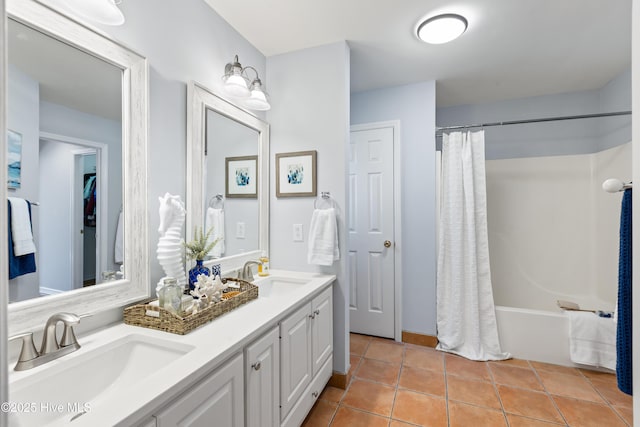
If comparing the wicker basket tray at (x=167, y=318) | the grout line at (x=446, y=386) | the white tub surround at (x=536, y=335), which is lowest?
the grout line at (x=446, y=386)

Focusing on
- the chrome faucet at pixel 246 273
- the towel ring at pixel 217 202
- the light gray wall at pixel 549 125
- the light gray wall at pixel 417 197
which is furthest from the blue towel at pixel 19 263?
the light gray wall at pixel 549 125

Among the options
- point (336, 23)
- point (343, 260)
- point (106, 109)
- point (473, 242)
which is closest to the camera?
point (106, 109)

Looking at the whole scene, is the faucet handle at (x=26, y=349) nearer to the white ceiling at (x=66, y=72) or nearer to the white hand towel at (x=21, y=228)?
the white hand towel at (x=21, y=228)

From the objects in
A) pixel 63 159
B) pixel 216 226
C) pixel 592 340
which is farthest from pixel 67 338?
pixel 592 340

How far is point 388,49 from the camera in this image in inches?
86.7

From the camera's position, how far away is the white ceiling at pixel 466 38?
1.75 m

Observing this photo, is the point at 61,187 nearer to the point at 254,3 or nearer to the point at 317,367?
the point at 254,3

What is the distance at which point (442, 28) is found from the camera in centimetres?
189

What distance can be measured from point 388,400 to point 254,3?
264 centimetres

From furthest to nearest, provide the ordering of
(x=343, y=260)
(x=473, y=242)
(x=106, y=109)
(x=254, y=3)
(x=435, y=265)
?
(x=435, y=265) < (x=473, y=242) < (x=343, y=260) < (x=254, y=3) < (x=106, y=109)

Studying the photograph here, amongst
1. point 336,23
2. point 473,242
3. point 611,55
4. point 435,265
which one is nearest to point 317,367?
point 435,265

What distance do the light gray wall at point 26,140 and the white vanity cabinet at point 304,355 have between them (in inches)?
36.9

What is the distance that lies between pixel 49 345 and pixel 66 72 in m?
0.95

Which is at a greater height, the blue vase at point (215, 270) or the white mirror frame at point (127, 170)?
the white mirror frame at point (127, 170)
